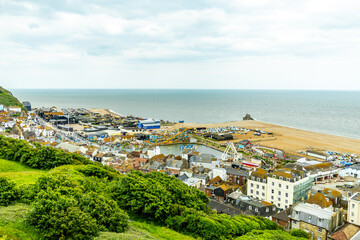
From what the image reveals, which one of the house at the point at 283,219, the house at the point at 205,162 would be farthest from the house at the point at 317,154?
the house at the point at 283,219

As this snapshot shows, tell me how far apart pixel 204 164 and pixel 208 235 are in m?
24.9

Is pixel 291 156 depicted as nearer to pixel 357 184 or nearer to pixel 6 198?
pixel 357 184

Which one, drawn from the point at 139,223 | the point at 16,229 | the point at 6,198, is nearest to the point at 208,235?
the point at 139,223

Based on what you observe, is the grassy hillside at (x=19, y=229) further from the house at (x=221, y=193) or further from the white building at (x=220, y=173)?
the white building at (x=220, y=173)

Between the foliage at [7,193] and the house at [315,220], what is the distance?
19.9 m

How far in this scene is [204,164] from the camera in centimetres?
4003

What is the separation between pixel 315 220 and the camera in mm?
20609

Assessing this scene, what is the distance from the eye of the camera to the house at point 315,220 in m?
20.1

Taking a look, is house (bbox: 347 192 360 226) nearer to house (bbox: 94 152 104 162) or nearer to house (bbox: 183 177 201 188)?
house (bbox: 183 177 201 188)

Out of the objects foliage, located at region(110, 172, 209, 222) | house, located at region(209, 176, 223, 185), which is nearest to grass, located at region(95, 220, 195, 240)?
foliage, located at region(110, 172, 209, 222)

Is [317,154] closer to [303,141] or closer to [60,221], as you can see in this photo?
[303,141]

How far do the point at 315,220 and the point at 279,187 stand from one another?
22.8 feet

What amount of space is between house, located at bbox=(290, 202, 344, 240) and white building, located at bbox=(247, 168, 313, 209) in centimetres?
470

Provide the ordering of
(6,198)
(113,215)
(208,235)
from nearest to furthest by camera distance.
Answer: (113,215)
(6,198)
(208,235)
